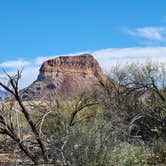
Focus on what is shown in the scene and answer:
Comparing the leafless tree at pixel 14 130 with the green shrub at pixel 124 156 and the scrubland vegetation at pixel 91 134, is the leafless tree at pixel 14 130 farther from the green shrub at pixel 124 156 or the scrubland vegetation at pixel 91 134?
the green shrub at pixel 124 156

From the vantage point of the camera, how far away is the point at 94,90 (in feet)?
84.0

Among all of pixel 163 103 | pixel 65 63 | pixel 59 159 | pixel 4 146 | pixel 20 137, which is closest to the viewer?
pixel 59 159

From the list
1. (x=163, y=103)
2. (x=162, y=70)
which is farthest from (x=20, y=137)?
(x=162, y=70)

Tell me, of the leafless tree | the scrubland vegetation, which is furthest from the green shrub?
the leafless tree

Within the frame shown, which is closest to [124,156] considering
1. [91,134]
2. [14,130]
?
[91,134]

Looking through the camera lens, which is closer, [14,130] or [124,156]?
[124,156]

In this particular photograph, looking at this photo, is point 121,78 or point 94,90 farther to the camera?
point 121,78

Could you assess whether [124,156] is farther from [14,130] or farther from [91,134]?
[14,130]

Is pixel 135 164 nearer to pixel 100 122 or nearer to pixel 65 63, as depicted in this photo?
pixel 100 122

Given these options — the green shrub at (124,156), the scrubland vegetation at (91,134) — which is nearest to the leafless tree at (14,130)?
the scrubland vegetation at (91,134)

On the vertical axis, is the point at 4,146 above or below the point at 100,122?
below

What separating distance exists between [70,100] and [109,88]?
205cm

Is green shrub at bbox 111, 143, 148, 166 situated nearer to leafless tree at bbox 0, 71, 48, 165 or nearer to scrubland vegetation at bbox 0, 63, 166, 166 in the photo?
scrubland vegetation at bbox 0, 63, 166, 166

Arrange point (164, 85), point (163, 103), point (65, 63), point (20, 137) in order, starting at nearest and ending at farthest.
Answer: point (20, 137) < point (163, 103) < point (164, 85) < point (65, 63)
